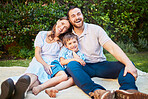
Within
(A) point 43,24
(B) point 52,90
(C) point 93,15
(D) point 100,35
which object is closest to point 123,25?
(C) point 93,15

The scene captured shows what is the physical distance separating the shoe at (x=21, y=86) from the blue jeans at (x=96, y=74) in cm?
63

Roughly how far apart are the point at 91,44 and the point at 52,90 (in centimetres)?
94

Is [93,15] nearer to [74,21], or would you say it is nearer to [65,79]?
[74,21]

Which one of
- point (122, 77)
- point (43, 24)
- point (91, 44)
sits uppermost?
point (43, 24)

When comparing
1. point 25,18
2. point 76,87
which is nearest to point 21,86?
point 76,87

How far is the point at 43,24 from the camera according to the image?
16.3ft

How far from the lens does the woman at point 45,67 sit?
6.80 ft

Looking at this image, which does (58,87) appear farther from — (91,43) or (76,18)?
(76,18)

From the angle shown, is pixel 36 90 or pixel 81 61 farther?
pixel 81 61

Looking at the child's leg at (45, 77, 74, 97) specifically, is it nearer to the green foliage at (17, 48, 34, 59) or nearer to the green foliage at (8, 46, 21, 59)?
the green foliage at (17, 48, 34, 59)

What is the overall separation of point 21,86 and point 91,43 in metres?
1.25

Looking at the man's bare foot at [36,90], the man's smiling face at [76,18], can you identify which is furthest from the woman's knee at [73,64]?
the man's smiling face at [76,18]

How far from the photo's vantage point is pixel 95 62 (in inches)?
113

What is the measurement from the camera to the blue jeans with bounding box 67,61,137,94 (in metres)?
2.24
